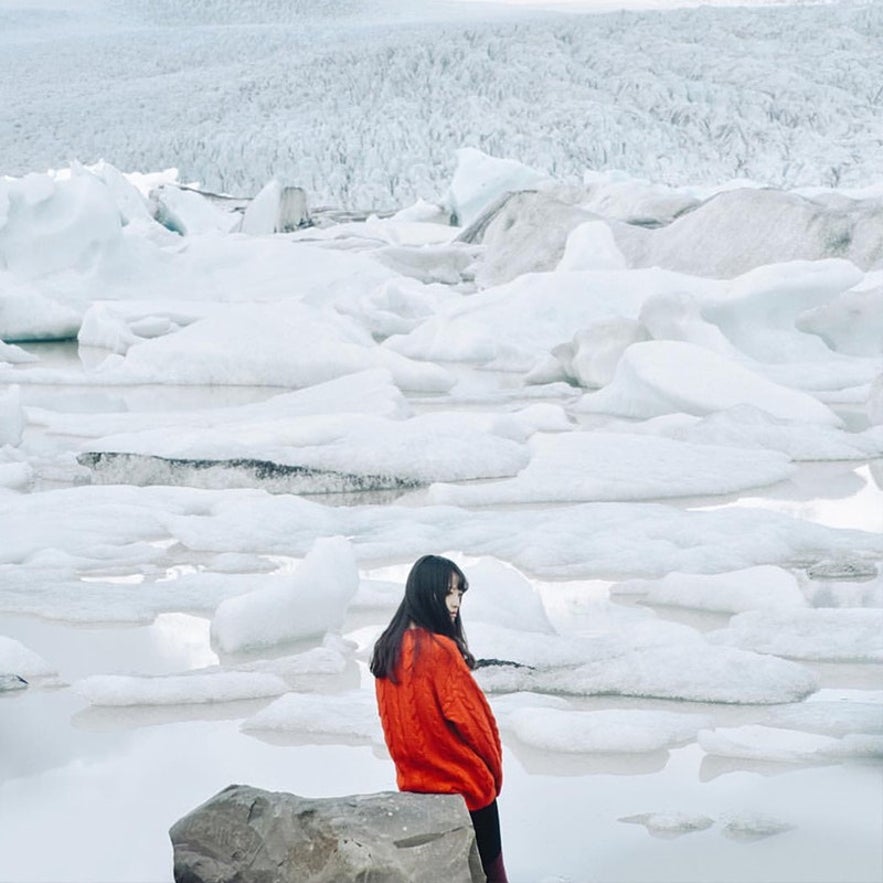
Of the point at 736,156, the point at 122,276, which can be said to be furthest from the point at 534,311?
the point at 736,156

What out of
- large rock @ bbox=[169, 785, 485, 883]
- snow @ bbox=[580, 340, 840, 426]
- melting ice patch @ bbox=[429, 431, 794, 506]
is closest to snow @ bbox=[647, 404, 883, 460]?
melting ice patch @ bbox=[429, 431, 794, 506]

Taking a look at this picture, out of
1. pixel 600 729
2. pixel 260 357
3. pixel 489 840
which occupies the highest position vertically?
pixel 489 840

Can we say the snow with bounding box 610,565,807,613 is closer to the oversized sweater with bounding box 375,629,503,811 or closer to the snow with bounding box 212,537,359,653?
the snow with bounding box 212,537,359,653

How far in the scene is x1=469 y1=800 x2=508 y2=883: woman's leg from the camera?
2.19m

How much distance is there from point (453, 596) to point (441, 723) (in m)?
Answer: 0.17

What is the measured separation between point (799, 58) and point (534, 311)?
1654 centimetres

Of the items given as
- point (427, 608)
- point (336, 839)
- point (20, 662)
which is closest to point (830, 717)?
point (427, 608)

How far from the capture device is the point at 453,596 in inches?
85.9

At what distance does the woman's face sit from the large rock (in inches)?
9.8

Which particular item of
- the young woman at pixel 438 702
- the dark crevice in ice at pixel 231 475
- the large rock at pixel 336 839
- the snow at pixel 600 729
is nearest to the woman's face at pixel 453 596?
the young woman at pixel 438 702

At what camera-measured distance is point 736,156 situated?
21359 millimetres

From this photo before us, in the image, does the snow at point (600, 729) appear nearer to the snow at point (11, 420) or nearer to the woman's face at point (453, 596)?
the woman's face at point (453, 596)

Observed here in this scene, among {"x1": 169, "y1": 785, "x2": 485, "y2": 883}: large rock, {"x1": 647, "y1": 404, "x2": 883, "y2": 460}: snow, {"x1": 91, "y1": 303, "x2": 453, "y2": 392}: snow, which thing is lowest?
{"x1": 91, "y1": 303, "x2": 453, "y2": 392}: snow

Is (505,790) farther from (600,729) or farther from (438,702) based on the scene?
(438,702)
